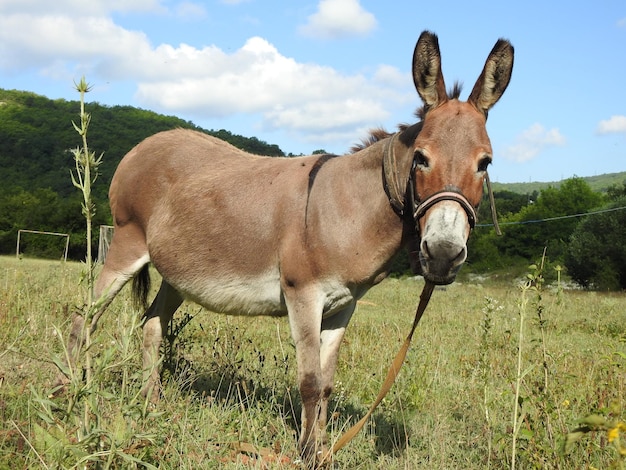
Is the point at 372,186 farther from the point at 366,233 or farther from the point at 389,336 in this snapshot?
the point at 389,336

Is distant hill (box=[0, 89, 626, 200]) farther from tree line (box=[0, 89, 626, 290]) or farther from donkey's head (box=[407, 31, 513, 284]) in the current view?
donkey's head (box=[407, 31, 513, 284])

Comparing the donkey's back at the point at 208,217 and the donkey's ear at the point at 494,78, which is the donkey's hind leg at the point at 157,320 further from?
the donkey's ear at the point at 494,78

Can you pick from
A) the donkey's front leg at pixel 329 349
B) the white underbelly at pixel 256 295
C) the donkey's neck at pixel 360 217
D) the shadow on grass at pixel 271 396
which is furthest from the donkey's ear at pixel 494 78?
the shadow on grass at pixel 271 396

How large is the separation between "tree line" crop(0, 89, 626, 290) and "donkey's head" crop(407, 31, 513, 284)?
32.7m

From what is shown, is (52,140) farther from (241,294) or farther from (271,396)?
(241,294)

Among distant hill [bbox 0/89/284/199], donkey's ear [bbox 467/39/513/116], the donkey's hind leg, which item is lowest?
the donkey's hind leg

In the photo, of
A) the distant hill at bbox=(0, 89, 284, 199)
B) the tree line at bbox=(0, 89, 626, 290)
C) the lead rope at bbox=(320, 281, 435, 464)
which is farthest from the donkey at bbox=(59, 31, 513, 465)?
the distant hill at bbox=(0, 89, 284, 199)

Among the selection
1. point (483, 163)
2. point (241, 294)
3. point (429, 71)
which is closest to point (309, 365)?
point (241, 294)

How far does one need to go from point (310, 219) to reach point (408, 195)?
71 centimetres

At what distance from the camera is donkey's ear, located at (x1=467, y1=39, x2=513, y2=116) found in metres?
3.15

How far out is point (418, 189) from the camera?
299 centimetres

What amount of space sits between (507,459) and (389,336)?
4035mm

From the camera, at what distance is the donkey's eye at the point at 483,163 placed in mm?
2950

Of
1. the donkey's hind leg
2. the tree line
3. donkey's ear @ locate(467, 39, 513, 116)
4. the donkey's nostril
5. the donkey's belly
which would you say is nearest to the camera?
the donkey's nostril
